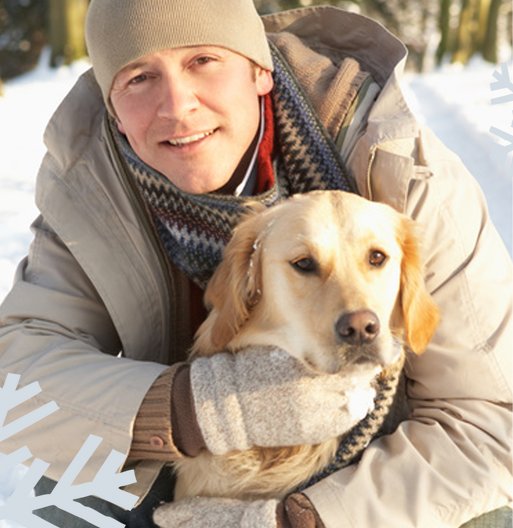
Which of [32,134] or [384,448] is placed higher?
[384,448]

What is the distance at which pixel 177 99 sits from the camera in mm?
2486

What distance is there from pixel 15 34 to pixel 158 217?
15756 millimetres

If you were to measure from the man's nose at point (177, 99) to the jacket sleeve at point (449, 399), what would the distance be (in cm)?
57

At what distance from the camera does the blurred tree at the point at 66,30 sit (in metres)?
14.4

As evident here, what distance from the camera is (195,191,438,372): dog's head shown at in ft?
6.67

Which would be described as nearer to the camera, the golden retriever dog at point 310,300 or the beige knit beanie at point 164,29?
the golden retriever dog at point 310,300

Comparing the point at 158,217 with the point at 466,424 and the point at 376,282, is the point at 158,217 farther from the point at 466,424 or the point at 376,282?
the point at 466,424

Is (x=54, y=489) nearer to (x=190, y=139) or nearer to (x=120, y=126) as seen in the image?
(x=190, y=139)

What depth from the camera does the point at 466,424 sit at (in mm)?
2289

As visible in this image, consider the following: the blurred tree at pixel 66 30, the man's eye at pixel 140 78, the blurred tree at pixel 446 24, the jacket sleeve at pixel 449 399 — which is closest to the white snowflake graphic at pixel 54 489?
the jacket sleeve at pixel 449 399

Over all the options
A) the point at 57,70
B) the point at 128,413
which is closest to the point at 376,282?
the point at 128,413

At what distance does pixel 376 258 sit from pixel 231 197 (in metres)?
0.52

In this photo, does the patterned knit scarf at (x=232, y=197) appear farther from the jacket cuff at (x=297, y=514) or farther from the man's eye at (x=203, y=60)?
the jacket cuff at (x=297, y=514)

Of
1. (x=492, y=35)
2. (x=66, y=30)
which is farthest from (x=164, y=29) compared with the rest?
(x=492, y=35)
